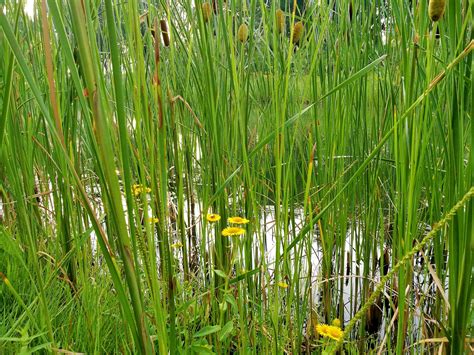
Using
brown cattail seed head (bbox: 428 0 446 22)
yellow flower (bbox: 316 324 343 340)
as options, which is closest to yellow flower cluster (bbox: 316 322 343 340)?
yellow flower (bbox: 316 324 343 340)

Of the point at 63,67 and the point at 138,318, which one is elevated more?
the point at 63,67

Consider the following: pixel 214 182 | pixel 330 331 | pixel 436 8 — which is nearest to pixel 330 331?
pixel 330 331

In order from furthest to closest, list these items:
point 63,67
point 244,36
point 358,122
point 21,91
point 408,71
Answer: point 358,122 < point 21,91 < point 63,67 < point 244,36 < point 408,71

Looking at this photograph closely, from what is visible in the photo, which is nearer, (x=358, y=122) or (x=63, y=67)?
(x=63, y=67)

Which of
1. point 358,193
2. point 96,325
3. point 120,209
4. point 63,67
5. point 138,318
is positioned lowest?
point 96,325

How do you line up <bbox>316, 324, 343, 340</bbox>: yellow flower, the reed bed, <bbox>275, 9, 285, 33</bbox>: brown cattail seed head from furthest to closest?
<bbox>275, 9, 285, 33</bbox>: brown cattail seed head → <bbox>316, 324, 343, 340</bbox>: yellow flower → the reed bed

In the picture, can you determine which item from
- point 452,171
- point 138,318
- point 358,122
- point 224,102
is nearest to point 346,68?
point 358,122

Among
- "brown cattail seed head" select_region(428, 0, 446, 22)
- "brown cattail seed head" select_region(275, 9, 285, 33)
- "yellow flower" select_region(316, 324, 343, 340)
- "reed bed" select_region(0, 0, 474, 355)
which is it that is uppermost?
"brown cattail seed head" select_region(275, 9, 285, 33)

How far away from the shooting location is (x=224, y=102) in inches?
41.2

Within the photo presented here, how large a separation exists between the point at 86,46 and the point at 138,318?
0.24 metres

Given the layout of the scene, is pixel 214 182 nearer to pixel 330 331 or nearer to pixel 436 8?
pixel 330 331

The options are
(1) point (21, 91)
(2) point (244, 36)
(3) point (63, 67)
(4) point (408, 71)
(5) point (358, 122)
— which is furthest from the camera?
(5) point (358, 122)

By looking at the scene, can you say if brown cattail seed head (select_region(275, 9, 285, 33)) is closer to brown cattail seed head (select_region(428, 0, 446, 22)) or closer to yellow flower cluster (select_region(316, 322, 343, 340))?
brown cattail seed head (select_region(428, 0, 446, 22))

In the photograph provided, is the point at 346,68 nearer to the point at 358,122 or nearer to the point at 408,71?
the point at 358,122
